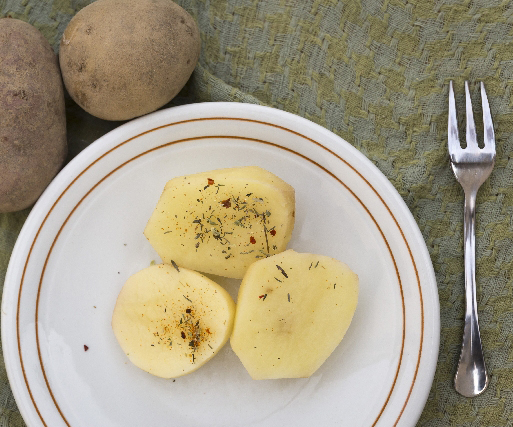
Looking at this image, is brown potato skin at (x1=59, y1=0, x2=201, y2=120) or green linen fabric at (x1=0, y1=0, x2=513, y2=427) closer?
brown potato skin at (x1=59, y1=0, x2=201, y2=120)

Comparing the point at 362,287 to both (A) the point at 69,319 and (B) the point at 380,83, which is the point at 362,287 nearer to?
(B) the point at 380,83

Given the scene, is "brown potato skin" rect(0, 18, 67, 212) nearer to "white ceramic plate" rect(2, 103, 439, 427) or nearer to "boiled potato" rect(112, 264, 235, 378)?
"white ceramic plate" rect(2, 103, 439, 427)

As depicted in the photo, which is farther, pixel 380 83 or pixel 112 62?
pixel 380 83

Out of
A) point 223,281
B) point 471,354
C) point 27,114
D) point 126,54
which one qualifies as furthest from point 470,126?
point 27,114

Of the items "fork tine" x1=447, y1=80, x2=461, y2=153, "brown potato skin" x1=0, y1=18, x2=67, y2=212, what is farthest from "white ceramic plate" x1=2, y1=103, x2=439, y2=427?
"fork tine" x1=447, y1=80, x2=461, y2=153

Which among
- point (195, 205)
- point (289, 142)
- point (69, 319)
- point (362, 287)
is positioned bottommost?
point (69, 319)

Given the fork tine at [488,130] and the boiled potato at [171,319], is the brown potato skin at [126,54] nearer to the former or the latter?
the boiled potato at [171,319]

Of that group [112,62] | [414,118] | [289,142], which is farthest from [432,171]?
[112,62]

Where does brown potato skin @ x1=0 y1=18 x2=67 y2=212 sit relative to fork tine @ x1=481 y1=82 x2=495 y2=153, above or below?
below
